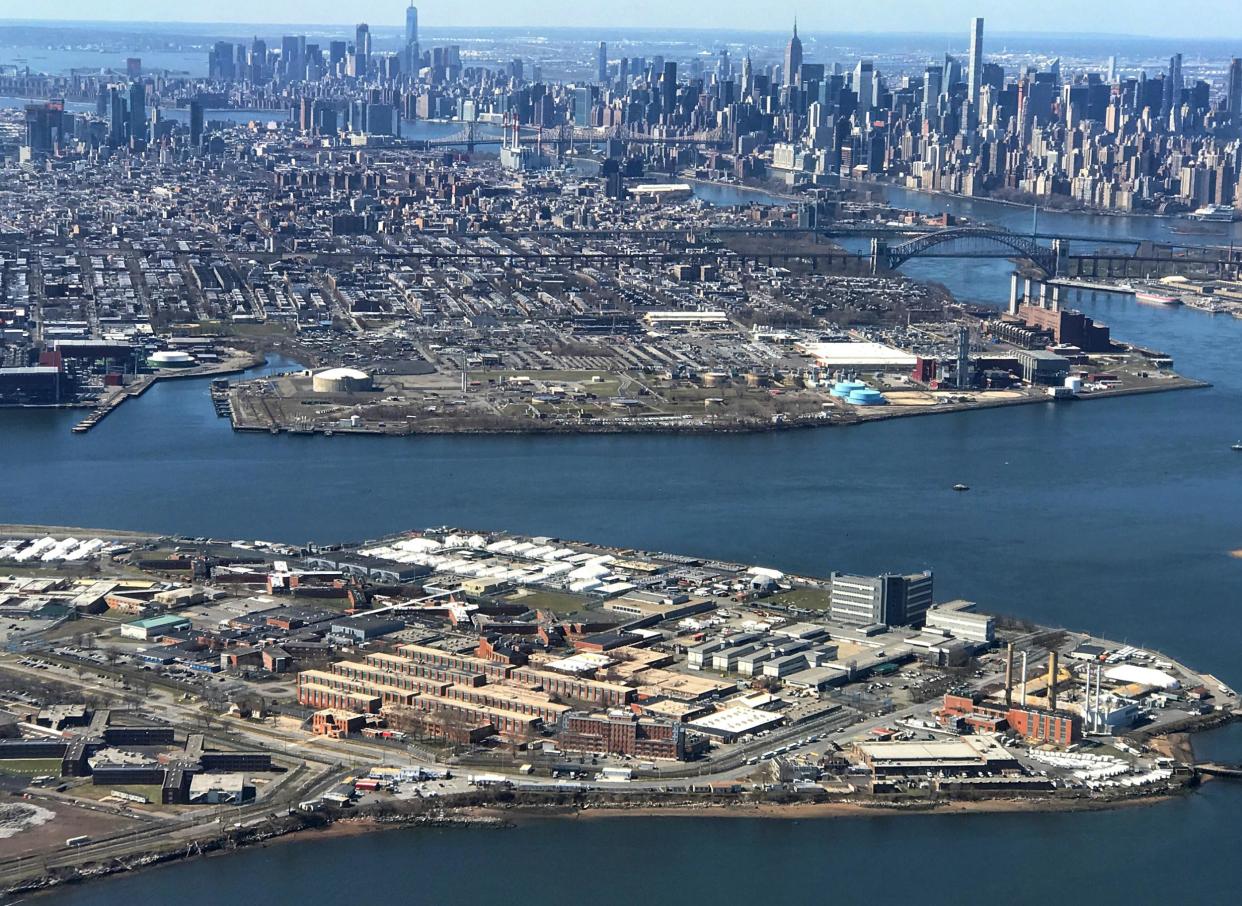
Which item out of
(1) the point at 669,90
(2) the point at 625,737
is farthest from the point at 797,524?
(1) the point at 669,90

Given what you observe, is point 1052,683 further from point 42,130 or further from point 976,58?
point 976,58

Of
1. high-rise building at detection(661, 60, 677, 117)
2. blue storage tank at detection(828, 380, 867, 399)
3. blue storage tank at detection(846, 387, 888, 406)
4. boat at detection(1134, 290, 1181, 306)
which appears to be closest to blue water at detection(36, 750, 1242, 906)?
blue storage tank at detection(846, 387, 888, 406)

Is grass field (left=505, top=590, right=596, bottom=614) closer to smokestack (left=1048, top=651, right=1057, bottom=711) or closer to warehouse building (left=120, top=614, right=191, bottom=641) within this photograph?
warehouse building (left=120, top=614, right=191, bottom=641)

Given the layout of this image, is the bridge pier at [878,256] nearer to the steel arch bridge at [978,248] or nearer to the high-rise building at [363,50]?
the steel arch bridge at [978,248]

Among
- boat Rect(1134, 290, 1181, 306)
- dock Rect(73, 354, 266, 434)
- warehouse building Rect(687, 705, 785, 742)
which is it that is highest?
warehouse building Rect(687, 705, 785, 742)

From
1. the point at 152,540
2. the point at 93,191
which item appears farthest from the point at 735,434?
the point at 93,191

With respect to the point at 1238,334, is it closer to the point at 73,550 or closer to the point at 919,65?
the point at 73,550
